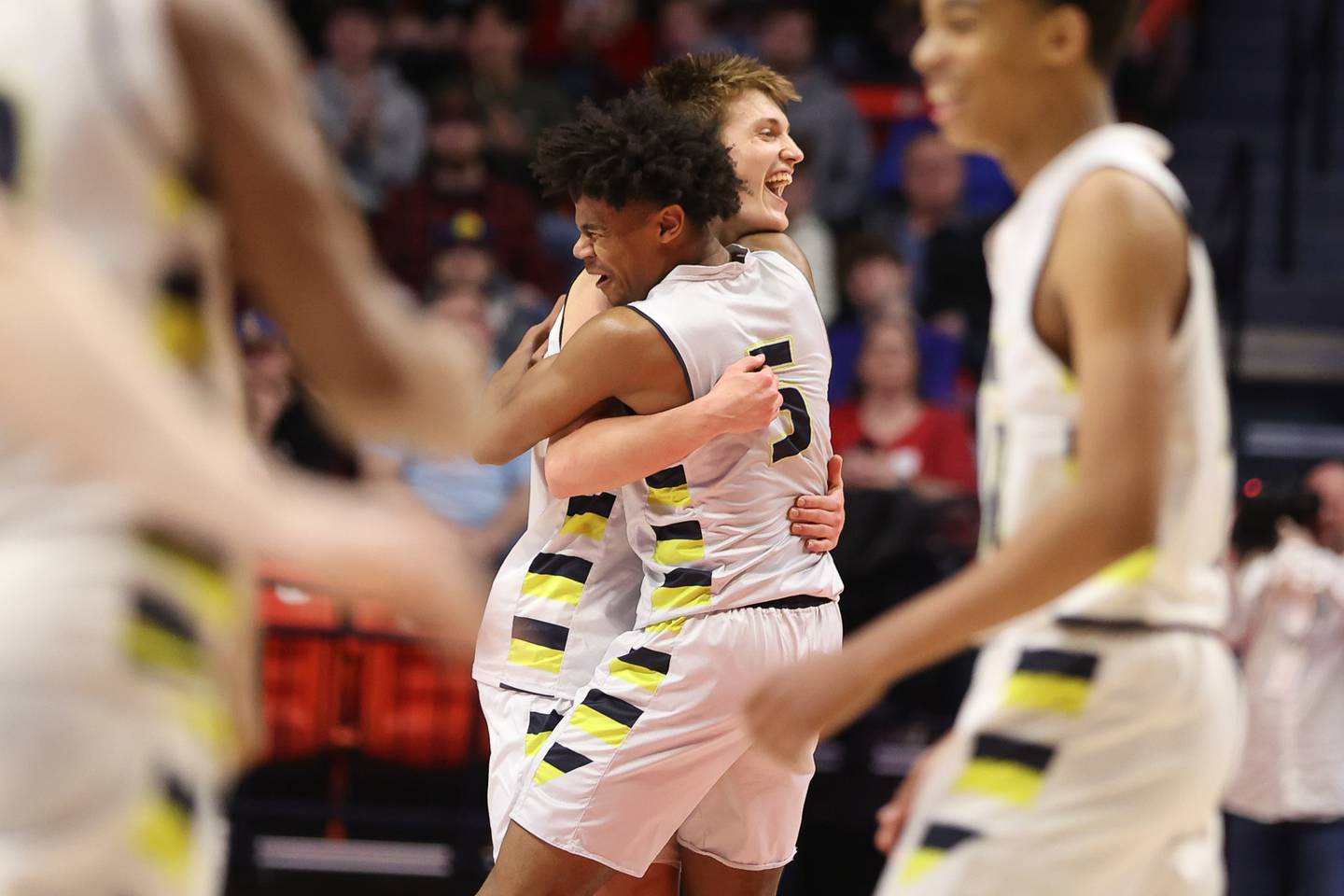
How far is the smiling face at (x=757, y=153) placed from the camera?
3.97 meters

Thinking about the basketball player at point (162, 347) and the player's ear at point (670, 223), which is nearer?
the basketball player at point (162, 347)

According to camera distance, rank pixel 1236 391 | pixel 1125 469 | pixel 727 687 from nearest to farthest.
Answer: pixel 1125 469 → pixel 727 687 → pixel 1236 391

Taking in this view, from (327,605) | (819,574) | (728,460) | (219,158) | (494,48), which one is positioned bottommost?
(327,605)

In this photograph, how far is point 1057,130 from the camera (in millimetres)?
2371

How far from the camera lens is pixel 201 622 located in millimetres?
1658

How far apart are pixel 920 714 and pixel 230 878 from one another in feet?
8.40

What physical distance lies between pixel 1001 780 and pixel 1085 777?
→ 0.33 ft

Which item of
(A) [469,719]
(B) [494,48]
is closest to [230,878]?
(A) [469,719]

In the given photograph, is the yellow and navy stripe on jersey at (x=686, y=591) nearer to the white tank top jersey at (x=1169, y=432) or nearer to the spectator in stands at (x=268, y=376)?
the white tank top jersey at (x=1169, y=432)

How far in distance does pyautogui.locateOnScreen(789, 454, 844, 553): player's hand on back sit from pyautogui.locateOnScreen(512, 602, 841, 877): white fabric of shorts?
0.17 metres

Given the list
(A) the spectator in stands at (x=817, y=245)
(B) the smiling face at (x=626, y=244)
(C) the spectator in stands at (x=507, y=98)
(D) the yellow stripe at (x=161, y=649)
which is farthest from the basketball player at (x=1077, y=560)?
(C) the spectator in stands at (x=507, y=98)

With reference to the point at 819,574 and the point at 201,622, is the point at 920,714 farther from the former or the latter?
the point at 201,622

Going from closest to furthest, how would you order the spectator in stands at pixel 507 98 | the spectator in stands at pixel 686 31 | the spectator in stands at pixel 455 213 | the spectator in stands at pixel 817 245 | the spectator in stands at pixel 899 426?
the spectator in stands at pixel 899 426
the spectator in stands at pixel 817 245
the spectator in stands at pixel 455 213
the spectator in stands at pixel 507 98
the spectator in stands at pixel 686 31

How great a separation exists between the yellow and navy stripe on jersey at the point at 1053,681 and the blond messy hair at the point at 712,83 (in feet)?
6.56
